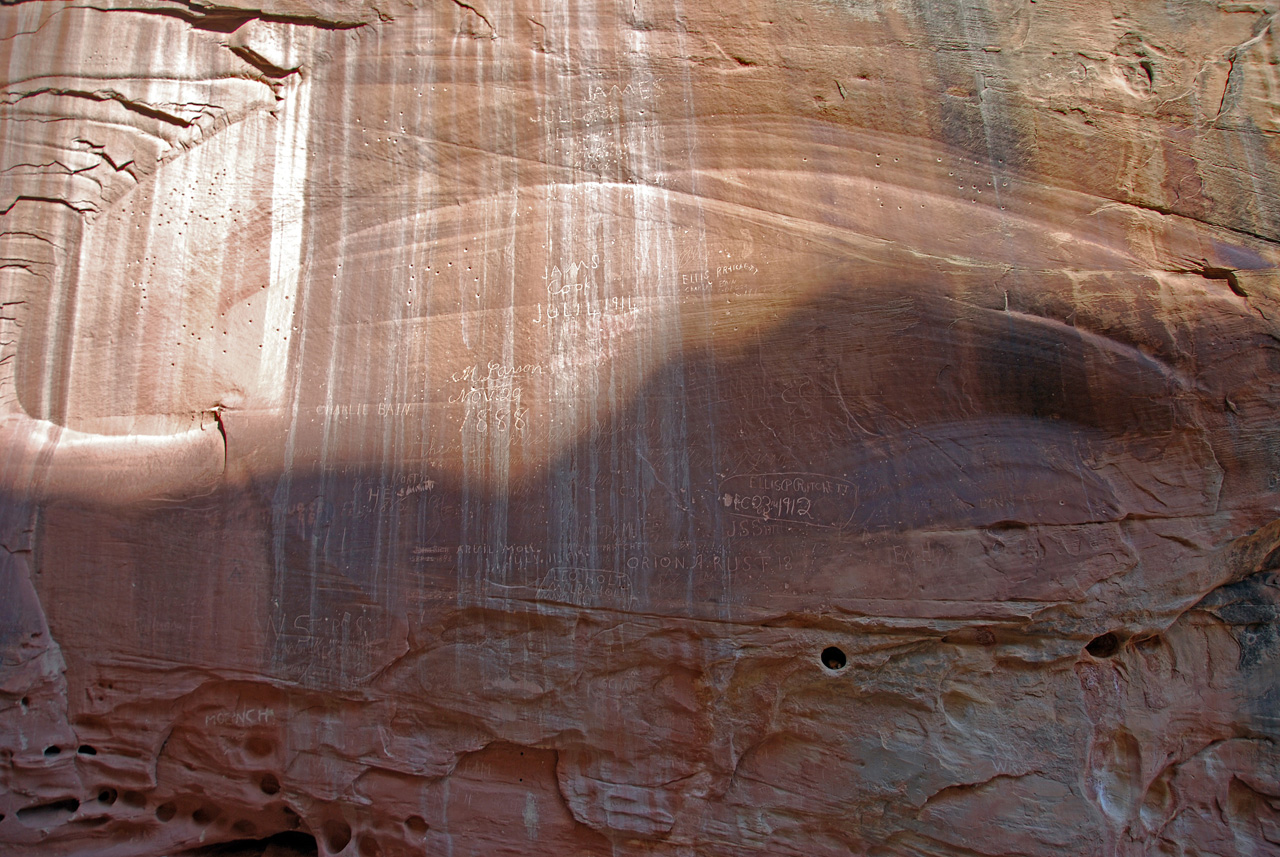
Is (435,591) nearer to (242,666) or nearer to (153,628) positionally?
(242,666)

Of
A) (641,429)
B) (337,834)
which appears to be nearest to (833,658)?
(641,429)

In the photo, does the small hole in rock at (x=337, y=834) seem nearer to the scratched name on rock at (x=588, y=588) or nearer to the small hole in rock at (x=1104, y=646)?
the scratched name on rock at (x=588, y=588)

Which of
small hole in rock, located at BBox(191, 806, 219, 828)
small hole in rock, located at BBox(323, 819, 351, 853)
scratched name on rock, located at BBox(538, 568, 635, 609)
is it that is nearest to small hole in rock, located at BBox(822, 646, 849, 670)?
scratched name on rock, located at BBox(538, 568, 635, 609)

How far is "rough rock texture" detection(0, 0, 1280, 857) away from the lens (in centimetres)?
336

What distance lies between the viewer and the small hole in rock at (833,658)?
3.43m

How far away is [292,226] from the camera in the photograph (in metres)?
4.10

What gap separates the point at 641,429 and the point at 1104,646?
2407 millimetres

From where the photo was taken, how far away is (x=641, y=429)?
3.61 m

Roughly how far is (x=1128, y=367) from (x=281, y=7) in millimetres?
4928

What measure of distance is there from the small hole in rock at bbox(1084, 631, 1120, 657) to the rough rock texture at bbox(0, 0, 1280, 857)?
2cm

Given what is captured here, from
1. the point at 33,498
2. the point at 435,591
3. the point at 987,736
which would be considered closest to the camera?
the point at 987,736

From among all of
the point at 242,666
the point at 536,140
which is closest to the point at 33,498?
the point at 242,666

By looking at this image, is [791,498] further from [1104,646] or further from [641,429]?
[1104,646]

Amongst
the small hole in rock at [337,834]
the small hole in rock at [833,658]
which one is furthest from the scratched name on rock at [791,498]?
the small hole in rock at [337,834]
